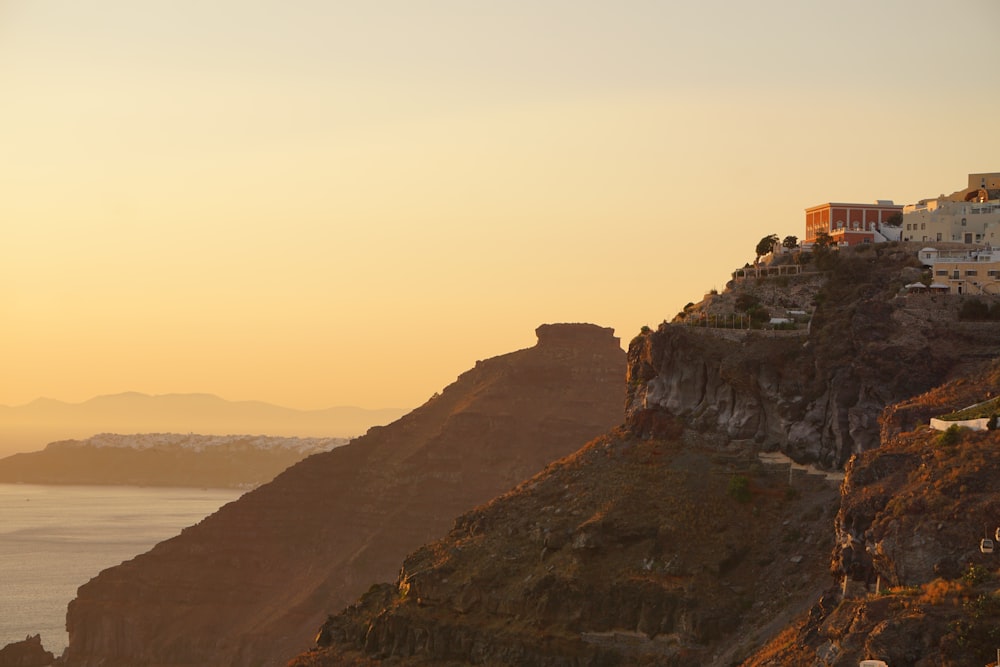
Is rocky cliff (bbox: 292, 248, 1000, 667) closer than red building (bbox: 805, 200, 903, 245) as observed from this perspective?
Yes

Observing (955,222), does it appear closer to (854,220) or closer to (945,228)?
(945,228)

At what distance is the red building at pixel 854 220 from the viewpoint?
422 ft

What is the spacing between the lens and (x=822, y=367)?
111m

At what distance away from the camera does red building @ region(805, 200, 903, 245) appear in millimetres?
128500

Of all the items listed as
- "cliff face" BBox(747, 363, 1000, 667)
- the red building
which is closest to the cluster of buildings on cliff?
→ the red building

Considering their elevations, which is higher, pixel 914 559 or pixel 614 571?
pixel 914 559

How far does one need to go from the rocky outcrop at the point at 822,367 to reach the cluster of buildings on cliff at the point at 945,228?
2.99 meters

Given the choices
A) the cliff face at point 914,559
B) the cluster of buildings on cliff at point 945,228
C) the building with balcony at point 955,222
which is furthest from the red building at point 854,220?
the cliff face at point 914,559

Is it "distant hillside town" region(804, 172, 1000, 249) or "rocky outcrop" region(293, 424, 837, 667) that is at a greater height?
"distant hillside town" region(804, 172, 1000, 249)

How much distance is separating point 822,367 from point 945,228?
1719cm

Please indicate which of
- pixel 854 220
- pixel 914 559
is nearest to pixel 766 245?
pixel 854 220

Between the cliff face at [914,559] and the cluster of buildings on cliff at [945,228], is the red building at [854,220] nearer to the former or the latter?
the cluster of buildings on cliff at [945,228]

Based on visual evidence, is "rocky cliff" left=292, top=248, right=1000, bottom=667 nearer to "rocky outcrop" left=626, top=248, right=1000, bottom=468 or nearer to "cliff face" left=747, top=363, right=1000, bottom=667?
"rocky outcrop" left=626, top=248, right=1000, bottom=468

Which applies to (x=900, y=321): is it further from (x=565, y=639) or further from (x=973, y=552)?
(x=973, y=552)
